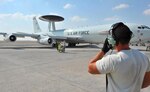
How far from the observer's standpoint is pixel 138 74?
8.26 ft

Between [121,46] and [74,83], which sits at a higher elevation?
[121,46]

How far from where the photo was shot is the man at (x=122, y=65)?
2.41 m

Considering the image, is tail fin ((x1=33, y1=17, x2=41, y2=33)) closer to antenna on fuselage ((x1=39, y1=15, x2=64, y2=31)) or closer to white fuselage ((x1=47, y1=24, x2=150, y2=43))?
antenna on fuselage ((x1=39, y1=15, x2=64, y2=31))

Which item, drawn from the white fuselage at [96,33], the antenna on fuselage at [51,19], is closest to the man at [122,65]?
the white fuselage at [96,33]

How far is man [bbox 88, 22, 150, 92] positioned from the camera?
95.0 inches

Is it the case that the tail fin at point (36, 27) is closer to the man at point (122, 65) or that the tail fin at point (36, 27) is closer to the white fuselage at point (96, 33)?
the white fuselage at point (96, 33)

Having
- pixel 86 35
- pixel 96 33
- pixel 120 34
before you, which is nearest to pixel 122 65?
pixel 120 34

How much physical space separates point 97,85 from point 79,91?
103 cm

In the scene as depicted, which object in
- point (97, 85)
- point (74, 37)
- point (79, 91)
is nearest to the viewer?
point (79, 91)

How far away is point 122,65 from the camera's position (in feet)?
7.94

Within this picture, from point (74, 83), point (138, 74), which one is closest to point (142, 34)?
point (74, 83)

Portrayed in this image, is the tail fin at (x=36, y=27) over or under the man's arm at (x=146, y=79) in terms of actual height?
over

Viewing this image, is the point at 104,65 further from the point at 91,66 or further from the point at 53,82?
the point at 53,82

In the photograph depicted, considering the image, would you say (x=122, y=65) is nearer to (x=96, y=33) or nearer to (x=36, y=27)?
(x=96, y=33)
